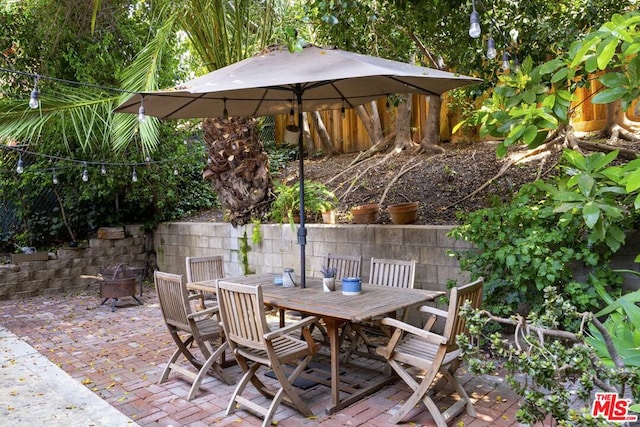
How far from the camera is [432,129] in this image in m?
7.39

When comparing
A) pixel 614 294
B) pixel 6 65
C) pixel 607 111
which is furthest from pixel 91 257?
pixel 607 111

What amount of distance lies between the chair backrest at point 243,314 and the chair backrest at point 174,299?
1.53ft

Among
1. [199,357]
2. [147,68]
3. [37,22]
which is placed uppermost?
[37,22]

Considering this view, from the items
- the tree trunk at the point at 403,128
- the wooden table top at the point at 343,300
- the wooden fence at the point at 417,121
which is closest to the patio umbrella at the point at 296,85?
the wooden table top at the point at 343,300

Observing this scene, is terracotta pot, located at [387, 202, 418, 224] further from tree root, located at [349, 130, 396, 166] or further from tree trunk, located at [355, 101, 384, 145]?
tree trunk, located at [355, 101, 384, 145]

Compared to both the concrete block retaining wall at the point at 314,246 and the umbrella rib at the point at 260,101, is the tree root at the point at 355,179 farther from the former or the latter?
the umbrella rib at the point at 260,101

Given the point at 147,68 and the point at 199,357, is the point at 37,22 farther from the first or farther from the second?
the point at 199,357

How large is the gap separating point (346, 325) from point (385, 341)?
0.60 m

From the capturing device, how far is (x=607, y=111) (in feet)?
20.1

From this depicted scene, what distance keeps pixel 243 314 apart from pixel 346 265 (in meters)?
1.69

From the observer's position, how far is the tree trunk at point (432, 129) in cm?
724

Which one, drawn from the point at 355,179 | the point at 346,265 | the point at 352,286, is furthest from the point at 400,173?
the point at 352,286

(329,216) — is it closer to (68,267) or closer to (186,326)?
(186,326)

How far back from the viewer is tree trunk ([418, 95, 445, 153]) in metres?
7.24
